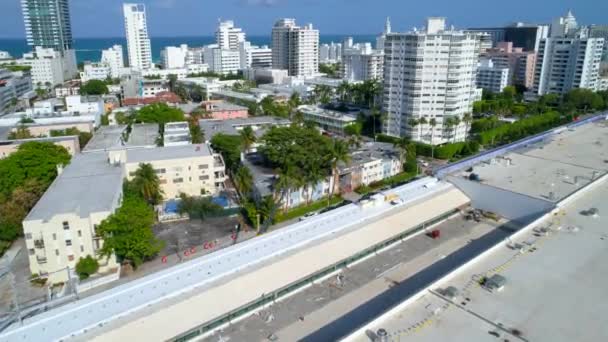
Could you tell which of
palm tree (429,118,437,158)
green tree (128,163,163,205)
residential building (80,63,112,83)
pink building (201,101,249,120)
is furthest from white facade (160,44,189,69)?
green tree (128,163,163,205)

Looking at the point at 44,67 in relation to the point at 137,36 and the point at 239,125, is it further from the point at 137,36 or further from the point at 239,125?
the point at 239,125

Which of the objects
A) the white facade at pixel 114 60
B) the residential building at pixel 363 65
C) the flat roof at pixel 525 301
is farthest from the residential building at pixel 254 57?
the flat roof at pixel 525 301

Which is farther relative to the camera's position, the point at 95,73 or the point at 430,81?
the point at 95,73

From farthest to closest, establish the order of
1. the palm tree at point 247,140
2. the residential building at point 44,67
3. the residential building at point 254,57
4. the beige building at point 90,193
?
the residential building at point 254,57
the residential building at point 44,67
the palm tree at point 247,140
the beige building at point 90,193

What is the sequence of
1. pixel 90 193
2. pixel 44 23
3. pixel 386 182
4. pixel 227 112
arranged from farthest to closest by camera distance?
pixel 44 23
pixel 227 112
pixel 386 182
pixel 90 193

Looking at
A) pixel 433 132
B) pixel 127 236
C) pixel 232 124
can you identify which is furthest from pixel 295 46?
pixel 127 236

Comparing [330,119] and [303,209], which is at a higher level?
[330,119]

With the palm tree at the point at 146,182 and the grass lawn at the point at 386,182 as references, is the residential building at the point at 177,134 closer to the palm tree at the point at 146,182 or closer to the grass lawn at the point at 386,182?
the palm tree at the point at 146,182

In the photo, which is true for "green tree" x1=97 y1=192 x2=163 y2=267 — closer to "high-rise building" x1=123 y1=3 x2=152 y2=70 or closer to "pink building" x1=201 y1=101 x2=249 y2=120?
"pink building" x1=201 y1=101 x2=249 y2=120
